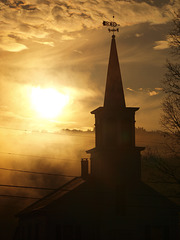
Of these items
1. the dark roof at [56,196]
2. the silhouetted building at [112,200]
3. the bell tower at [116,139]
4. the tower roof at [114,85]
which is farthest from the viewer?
the tower roof at [114,85]

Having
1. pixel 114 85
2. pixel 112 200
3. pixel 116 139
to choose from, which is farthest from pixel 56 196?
pixel 114 85

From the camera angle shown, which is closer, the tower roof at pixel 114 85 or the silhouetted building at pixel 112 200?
the silhouetted building at pixel 112 200

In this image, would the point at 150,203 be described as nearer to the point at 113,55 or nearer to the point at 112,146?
the point at 112,146

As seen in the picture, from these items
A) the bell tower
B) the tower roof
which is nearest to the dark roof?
the bell tower

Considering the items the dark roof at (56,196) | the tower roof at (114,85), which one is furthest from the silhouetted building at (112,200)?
the dark roof at (56,196)

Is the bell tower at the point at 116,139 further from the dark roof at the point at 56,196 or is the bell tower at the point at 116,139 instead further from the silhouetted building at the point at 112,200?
the dark roof at the point at 56,196

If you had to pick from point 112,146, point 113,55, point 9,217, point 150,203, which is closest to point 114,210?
point 150,203

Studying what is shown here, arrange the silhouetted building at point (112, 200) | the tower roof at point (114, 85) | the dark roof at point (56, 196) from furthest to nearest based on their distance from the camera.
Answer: the tower roof at point (114, 85)
the dark roof at point (56, 196)
the silhouetted building at point (112, 200)

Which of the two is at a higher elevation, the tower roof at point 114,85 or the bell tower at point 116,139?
the tower roof at point 114,85

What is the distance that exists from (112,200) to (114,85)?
8987 millimetres

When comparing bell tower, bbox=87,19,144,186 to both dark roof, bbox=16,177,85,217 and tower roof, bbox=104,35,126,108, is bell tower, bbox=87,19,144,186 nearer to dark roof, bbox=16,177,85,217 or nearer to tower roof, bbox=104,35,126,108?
tower roof, bbox=104,35,126,108

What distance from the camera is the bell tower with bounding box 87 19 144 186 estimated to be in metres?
26.7

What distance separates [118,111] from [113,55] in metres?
4.73

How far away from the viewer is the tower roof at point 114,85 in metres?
27.2
